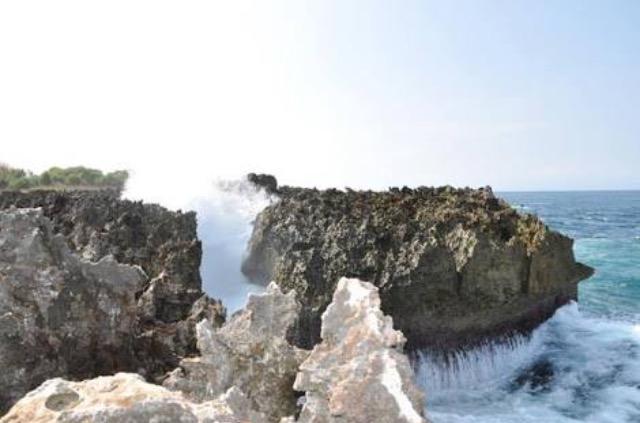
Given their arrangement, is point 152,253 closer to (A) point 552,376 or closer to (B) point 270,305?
(B) point 270,305

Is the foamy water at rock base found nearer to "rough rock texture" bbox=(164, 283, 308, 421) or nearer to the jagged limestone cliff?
the jagged limestone cliff

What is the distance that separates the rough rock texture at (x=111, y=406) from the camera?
11.8 ft

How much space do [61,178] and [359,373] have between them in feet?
212

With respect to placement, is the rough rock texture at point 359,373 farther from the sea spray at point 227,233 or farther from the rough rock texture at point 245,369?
the sea spray at point 227,233

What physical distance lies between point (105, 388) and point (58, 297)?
420cm

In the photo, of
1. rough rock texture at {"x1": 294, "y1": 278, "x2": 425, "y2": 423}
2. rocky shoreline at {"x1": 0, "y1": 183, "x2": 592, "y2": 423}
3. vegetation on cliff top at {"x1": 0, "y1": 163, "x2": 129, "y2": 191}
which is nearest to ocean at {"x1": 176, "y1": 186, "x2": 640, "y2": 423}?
rocky shoreline at {"x1": 0, "y1": 183, "x2": 592, "y2": 423}

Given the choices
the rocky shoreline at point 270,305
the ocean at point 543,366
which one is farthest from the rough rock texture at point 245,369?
the ocean at point 543,366

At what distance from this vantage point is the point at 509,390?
53.7ft

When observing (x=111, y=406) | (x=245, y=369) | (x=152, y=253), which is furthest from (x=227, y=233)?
(x=111, y=406)

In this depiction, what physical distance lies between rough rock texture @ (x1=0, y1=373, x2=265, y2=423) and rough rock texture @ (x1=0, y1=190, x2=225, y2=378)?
13.7 ft

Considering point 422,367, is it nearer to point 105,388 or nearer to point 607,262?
point 105,388

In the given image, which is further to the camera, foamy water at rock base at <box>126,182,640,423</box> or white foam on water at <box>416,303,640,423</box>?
foamy water at rock base at <box>126,182,640,423</box>

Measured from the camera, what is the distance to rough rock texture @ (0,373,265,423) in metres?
3.59

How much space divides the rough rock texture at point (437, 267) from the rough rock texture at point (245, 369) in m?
7.59
